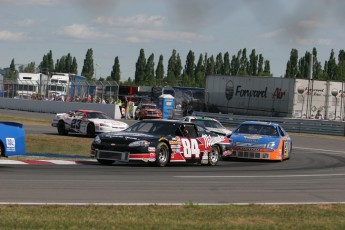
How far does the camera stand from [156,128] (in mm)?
18781

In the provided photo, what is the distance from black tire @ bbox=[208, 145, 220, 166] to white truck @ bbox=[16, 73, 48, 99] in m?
44.5

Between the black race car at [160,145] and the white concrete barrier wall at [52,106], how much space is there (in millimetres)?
35972

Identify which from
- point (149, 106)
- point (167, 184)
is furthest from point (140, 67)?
point (167, 184)

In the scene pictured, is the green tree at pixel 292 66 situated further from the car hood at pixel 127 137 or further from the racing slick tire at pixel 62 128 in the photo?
the car hood at pixel 127 137

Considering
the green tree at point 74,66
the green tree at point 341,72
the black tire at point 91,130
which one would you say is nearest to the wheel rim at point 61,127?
the black tire at point 91,130

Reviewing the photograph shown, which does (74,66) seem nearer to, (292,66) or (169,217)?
(292,66)

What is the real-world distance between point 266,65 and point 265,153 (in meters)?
92.6

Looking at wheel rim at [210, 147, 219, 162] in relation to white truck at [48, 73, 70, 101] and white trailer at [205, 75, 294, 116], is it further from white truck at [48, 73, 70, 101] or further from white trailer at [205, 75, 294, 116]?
white truck at [48, 73, 70, 101]

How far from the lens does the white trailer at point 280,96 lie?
48.7 metres

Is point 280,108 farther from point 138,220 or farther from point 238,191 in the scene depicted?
point 138,220

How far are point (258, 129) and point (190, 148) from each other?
4992 mm

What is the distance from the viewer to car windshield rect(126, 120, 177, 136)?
18609mm

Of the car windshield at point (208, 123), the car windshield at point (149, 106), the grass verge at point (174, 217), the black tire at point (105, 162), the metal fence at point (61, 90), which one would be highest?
the metal fence at point (61, 90)

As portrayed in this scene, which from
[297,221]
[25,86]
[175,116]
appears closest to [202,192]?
[297,221]
